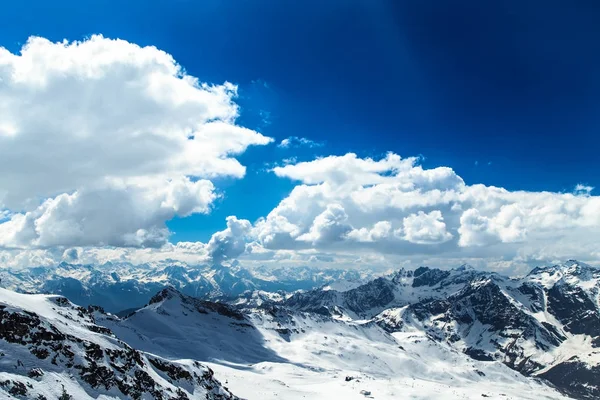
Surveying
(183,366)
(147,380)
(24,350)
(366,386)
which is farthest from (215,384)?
(366,386)

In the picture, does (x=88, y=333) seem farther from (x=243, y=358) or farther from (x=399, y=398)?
(x=243, y=358)

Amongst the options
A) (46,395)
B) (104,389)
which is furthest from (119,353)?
(46,395)

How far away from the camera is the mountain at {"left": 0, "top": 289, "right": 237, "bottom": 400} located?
33.1 m

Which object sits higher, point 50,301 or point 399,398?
point 50,301

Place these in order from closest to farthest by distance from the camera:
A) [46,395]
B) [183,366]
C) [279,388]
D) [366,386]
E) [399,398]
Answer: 1. [46,395]
2. [183,366]
3. [279,388]
4. [399,398]
5. [366,386]

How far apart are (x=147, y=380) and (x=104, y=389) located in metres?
6.91

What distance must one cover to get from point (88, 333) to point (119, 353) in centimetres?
548

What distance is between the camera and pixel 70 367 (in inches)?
1486

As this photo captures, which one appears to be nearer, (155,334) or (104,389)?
(104,389)

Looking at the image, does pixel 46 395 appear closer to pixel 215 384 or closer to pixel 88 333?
pixel 88 333

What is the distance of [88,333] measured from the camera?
4866 cm

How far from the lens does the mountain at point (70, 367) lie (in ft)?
109

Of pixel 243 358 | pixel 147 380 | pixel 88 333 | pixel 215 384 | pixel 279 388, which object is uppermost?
pixel 88 333

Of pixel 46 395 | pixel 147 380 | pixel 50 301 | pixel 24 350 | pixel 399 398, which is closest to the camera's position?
pixel 46 395
